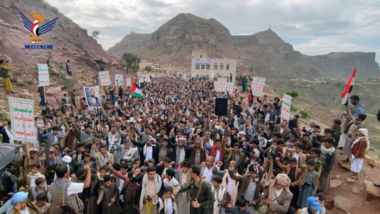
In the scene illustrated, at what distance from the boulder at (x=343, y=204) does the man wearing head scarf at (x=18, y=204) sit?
587cm

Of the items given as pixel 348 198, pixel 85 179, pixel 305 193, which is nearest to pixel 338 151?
pixel 348 198

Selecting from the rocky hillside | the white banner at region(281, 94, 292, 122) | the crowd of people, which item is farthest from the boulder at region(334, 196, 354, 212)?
the rocky hillside

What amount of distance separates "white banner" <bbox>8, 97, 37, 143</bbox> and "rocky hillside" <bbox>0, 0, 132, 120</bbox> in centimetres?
773

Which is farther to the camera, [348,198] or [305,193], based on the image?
[348,198]

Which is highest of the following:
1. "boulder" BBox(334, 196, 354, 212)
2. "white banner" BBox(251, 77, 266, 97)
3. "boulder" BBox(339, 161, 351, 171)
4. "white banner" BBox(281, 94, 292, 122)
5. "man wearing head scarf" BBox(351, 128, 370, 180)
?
"white banner" BBox(251, 77, 266, 97)

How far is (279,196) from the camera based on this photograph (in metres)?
3.54

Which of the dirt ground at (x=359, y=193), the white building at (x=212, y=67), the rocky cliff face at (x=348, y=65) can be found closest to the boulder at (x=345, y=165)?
the dirt ground at (x=359, y=193)

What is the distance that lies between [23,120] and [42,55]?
2127 centimetres

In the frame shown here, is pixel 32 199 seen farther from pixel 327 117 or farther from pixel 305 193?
pixel 327 117

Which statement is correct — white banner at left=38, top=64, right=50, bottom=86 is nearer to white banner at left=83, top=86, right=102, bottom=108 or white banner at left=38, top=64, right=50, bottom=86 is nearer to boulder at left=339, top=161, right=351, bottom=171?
white banner at left=83, top=86, right=102, bottom=108

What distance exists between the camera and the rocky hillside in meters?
15.5

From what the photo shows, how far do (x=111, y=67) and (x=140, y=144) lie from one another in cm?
3653

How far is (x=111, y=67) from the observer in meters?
38.7

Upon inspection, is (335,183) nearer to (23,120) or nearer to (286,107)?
(286,107)
